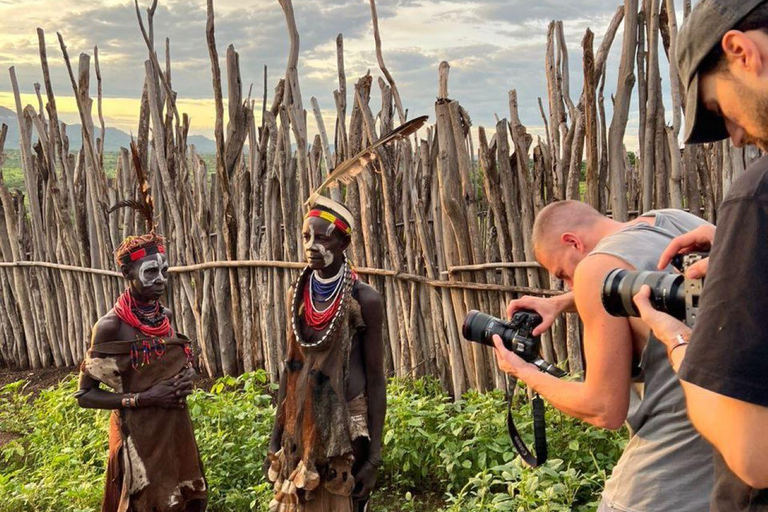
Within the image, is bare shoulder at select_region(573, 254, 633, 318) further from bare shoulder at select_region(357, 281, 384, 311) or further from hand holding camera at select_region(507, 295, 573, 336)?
bare shoulder at select_region(357, 281, 384, 311)

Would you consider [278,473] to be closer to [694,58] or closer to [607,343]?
[607,343]

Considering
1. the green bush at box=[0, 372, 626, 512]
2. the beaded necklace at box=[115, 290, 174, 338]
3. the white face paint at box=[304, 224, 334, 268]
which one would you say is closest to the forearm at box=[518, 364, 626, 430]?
the white face paint at box=[304, 224, 334, 268]

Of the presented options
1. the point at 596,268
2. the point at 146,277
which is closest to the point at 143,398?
the point at 146,277

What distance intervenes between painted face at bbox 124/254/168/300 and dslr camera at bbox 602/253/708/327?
2362mm

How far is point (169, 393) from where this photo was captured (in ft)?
11.4

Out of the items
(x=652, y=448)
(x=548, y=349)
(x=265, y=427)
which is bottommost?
(x=265, y=427)

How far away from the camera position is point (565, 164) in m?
4.82

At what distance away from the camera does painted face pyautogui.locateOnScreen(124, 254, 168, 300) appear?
11.8 ft

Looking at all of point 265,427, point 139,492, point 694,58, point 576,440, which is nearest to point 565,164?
point 576,440

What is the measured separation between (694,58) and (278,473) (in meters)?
2.57

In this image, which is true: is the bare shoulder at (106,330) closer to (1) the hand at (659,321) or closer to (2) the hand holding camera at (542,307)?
(2) the hand holding camera at (542,307)

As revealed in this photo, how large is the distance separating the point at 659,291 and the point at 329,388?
1890 mm

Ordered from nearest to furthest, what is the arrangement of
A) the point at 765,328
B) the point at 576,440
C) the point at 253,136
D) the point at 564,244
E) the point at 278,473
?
1. the point at 765,328
2. the point at 564,244
3. the point at 278,473
4. the point at 576,440
5. the point at 253,136

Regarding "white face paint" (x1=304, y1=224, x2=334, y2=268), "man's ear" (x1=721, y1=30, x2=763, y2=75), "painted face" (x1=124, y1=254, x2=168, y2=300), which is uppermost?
"man's ear" (x1=721, y1=30, x2=763, y2=75)
